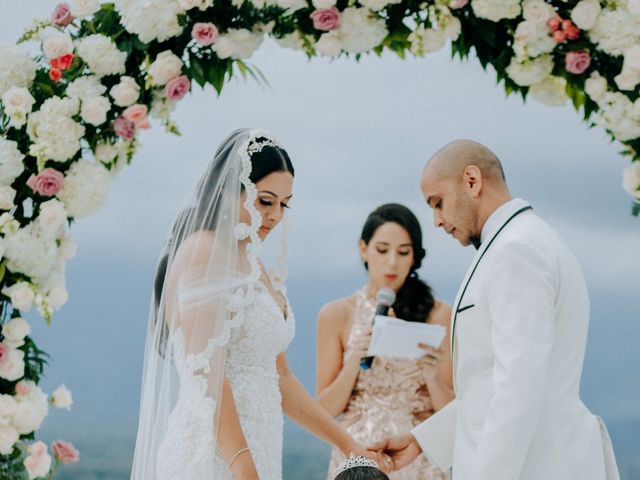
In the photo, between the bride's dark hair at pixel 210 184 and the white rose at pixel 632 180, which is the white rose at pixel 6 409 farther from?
the white rose at pixel 632 180

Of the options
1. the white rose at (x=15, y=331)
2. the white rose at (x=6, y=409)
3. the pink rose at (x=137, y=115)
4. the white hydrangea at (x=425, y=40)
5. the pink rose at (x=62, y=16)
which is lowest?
the white rose at (x=6, y=409)

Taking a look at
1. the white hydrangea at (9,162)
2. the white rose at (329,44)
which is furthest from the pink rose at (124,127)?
the white rose at (329,44)

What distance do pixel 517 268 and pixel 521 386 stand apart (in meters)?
0.51

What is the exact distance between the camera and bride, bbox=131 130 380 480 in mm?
4141

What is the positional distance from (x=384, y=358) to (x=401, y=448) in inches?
61.2

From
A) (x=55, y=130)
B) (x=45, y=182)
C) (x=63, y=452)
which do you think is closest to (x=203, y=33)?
(x=55, y=130)

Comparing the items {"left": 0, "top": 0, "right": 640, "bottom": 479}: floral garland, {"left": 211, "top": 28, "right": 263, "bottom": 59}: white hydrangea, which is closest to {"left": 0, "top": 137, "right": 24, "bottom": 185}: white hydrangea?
{"left": 0, "top": 0, "right": 640, "bottom": 479}: floral garland

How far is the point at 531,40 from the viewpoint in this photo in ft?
16.3

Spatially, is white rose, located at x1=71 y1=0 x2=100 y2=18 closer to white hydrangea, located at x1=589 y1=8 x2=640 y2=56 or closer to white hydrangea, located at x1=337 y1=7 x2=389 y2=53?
white hydrangea, located at x1=337 y1=7 x2=389 y2=53

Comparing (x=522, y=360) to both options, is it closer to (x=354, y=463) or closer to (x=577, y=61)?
(x=354, y=463)

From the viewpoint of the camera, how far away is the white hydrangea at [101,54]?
196 inches

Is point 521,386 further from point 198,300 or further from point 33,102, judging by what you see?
point 33,102

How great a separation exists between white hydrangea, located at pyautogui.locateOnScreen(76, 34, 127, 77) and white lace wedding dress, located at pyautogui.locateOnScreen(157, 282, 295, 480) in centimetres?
158

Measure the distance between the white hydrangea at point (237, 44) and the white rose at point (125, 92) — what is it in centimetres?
49
